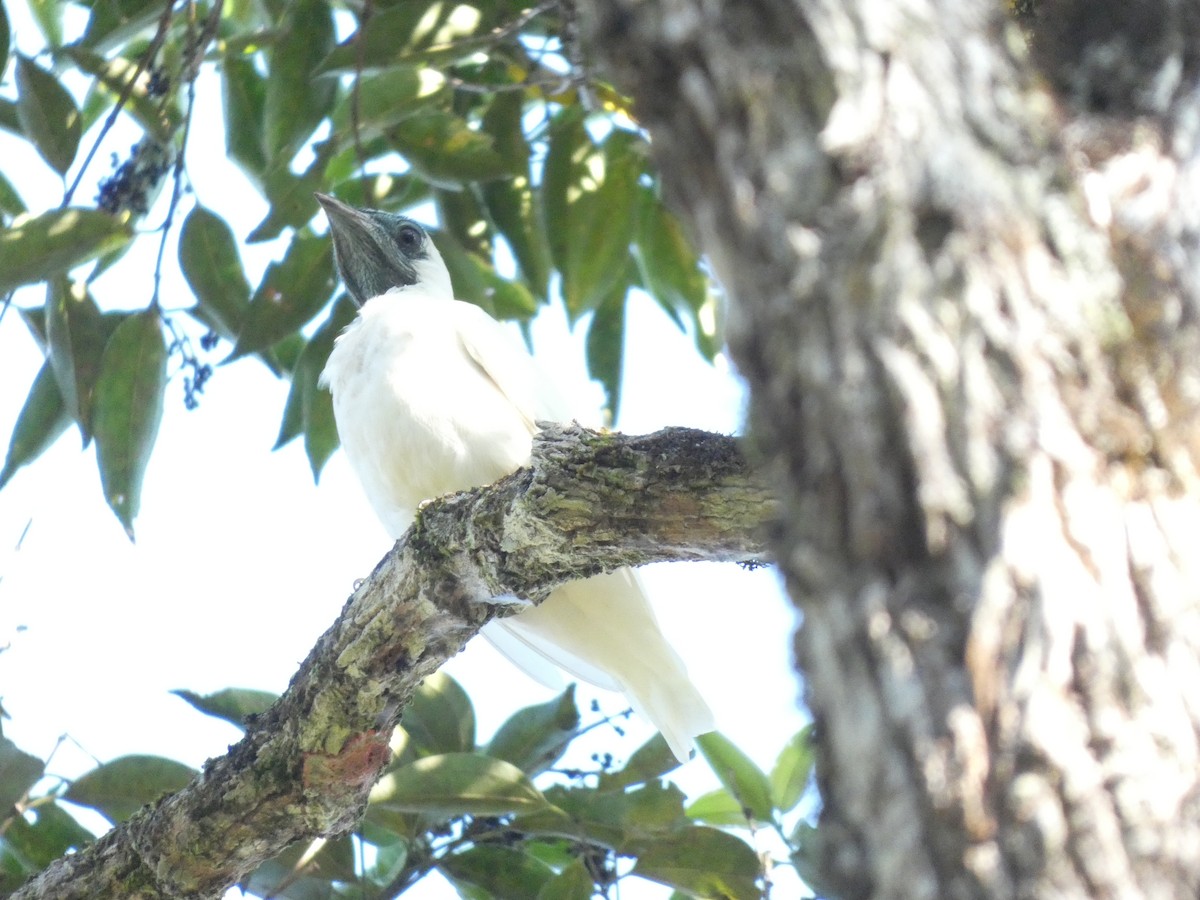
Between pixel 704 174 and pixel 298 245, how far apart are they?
2791mm

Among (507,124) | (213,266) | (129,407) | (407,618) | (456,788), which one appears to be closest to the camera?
(407,618)

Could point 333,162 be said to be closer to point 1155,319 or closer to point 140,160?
point 140,160

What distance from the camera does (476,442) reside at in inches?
140

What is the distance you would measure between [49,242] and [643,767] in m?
1.83

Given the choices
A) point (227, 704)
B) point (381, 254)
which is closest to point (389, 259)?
point (381, 254)

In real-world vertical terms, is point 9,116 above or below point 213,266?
above

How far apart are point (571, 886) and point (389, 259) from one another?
269 cm

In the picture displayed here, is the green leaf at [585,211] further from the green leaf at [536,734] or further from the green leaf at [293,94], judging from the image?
the green leaf at [536,734]

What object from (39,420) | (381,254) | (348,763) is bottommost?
(348,763)

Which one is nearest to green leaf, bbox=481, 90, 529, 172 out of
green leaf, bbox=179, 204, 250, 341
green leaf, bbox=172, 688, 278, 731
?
green leaf, bbox=179, 204, 250, 341

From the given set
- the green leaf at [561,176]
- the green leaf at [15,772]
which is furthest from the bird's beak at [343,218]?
the green leaf at [15,772]

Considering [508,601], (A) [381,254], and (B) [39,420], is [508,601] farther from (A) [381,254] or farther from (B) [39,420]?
(A) [381,254]

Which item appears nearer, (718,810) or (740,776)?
(740,776)

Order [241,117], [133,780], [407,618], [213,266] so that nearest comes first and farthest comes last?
[407,618] → [133,780] → [213,266] → [241,117]
